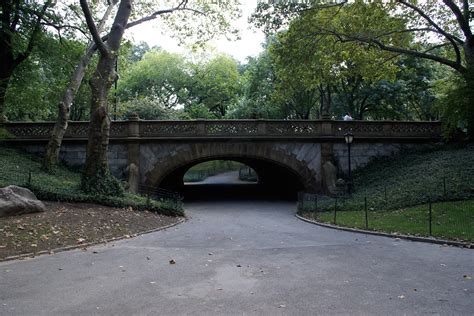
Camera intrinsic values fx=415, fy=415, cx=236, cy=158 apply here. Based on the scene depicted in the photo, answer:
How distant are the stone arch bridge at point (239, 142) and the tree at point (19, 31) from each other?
4580mm

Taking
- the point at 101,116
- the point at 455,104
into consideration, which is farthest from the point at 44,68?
the point at 455,104

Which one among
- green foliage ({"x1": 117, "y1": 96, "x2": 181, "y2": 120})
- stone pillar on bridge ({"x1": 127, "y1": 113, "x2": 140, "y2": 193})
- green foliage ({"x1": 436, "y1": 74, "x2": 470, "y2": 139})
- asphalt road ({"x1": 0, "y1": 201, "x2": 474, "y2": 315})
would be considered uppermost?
green foliage ({"x1": 117, "y1": 96, "x2": 181, "y2": 120})

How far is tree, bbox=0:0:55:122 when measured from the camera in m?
16.7

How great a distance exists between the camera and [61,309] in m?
5.07

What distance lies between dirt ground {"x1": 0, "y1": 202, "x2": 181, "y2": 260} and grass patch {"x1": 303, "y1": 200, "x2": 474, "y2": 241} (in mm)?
6502

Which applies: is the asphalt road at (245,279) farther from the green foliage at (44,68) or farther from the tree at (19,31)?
the green foliage at (44,68)

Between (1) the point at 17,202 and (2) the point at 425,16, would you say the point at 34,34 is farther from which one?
(2) the point at 425,16

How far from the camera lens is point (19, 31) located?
18.3 metres

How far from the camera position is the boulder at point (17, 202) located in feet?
34.4

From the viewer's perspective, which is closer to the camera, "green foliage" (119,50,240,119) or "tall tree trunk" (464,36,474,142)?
"tall tree trunk" (464,36,474,142)

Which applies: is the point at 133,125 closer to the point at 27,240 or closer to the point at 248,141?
the point at 248,141

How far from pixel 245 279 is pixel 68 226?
6.09 m

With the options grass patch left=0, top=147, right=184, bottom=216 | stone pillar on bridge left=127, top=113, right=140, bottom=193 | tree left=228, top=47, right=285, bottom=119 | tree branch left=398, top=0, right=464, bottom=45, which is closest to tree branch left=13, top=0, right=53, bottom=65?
grass patch left=0, top=147, right=184, bottom=216

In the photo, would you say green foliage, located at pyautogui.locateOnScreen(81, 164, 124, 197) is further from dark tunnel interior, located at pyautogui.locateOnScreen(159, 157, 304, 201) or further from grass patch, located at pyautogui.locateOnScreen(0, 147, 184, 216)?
dark tunnel interior, located at pyautogui.locateOnScreen(159, 157, 304, 201)
